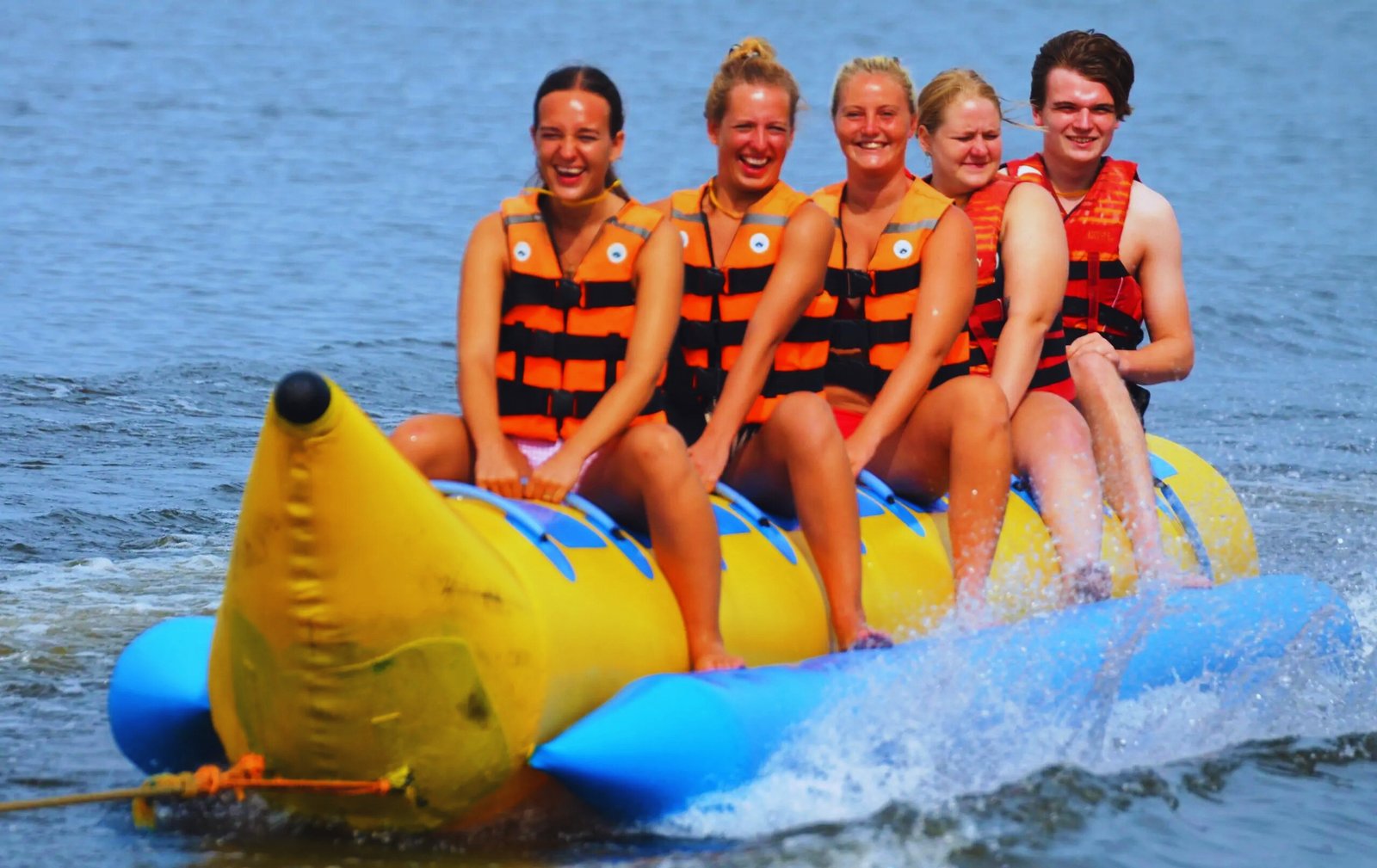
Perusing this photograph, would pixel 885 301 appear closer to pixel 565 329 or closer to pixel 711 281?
pixel 711 281

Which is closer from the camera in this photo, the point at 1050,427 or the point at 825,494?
the point at 825,494

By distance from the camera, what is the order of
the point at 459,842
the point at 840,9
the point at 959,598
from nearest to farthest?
the point at 459,842 → the point at 959,598 → the point at 840,9

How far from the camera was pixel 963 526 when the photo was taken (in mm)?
4023

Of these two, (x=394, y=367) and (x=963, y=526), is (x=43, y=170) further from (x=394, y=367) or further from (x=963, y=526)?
→ (x=963, y=526)

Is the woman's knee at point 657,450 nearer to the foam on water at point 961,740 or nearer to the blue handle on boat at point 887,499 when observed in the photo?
the foam on water at point 961,740

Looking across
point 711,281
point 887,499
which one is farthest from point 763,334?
point 887,499

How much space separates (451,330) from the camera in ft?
33.3

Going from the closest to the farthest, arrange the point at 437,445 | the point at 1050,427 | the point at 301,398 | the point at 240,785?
the point at 301,398 → the point at 240,785 → the point at 437,445 → the point at 1050,427

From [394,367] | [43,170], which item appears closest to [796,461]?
[394,367]

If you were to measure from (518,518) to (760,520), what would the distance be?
2.20 feet

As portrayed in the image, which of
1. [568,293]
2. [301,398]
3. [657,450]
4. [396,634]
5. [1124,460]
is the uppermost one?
[568,293]

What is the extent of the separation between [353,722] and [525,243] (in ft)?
3.62

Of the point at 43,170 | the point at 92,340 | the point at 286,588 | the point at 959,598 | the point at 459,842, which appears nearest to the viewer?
the point at 286,588

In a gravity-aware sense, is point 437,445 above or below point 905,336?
below
